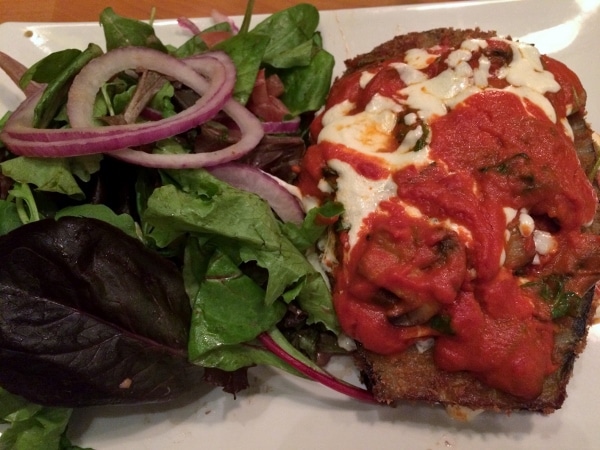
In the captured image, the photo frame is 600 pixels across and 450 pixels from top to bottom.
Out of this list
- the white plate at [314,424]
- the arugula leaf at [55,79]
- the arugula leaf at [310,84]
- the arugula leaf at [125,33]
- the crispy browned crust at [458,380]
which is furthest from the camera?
the arugula leaf at [310,84]

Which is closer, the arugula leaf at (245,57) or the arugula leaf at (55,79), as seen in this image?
the arugula leaf at (55,79)

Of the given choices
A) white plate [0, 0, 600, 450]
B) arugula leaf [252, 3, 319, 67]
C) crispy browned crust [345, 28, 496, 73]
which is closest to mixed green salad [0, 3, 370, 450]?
white plate [0, 0, 600, 450]

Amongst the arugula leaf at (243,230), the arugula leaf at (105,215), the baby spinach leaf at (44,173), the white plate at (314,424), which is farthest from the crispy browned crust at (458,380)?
the baby spinach leaf at (44,173)

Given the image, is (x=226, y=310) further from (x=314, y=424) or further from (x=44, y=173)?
(x=44, y=173)

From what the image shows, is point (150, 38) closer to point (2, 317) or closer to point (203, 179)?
point (203, 179)

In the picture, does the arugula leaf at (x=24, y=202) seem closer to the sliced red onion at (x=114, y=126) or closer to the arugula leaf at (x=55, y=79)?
the sliced red onion at (x=114, y=126)

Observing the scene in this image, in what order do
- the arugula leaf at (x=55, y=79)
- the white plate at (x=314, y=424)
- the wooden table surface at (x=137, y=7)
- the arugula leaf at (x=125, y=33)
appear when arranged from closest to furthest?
the white plate at (x=314, y=424) → the arugula leaf at (x=55, y=79) → the arugula leaf at (x=125, y=33) → the wooden table surface at (x=137, y=7)
